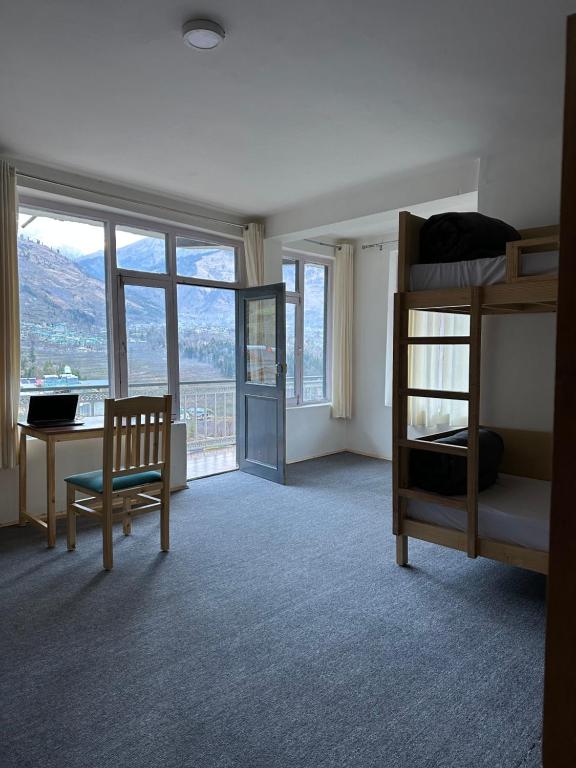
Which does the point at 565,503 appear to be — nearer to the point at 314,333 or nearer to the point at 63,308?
the point at 63,308

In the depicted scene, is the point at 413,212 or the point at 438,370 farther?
the point at 438,370

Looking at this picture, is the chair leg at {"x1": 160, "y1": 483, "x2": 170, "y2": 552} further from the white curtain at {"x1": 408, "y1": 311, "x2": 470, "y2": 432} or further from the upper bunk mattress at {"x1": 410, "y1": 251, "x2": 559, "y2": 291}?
the white curtain at {"x1": 408, "y1": 311, "x2": 470, "y2": 432}

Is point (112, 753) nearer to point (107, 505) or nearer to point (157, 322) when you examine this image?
point (107, 505)

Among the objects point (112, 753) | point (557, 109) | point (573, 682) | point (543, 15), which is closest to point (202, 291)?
point (557, 109)

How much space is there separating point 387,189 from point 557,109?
1478 mm

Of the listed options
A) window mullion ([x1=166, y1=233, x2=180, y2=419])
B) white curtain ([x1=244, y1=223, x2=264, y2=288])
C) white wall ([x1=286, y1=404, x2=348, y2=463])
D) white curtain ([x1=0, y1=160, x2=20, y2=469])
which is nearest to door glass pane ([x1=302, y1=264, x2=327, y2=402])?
white wall ([x1=286, y1=404, x2=348, y2=463])

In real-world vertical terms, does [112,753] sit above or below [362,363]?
below

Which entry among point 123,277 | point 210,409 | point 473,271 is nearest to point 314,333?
point 210,409

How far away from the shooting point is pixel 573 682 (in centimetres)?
76

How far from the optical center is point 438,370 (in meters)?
5.09

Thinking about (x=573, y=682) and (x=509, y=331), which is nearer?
(x=573, y=682)

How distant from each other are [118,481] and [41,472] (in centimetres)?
115

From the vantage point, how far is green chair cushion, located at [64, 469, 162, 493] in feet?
9.87

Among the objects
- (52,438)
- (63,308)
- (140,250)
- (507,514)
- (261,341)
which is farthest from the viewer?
(261,341)
